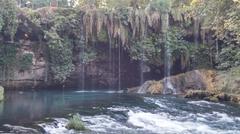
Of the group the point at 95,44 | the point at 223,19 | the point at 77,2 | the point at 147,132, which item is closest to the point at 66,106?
the point at 147,132

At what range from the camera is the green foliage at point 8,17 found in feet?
79.3

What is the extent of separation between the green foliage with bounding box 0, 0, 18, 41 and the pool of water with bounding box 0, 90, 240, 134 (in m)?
6.69

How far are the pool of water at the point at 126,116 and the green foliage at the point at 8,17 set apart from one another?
669 cm

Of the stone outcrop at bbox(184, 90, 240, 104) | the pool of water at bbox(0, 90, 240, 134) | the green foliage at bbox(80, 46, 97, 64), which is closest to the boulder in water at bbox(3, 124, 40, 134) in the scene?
the pool of water at bbox(0, 90, 240, 134)

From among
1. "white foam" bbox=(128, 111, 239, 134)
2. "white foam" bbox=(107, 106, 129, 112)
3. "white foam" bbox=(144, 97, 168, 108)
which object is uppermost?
"white foam" bbox=(144, 97, 168, 108)

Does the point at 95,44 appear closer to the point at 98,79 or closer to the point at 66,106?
the point at 98,79

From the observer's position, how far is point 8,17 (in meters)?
24.8

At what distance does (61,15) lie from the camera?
27.9 metres

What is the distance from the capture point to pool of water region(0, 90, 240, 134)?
1270cm

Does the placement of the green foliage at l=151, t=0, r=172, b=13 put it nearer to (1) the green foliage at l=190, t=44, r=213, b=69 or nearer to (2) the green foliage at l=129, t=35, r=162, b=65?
(2) the green foliage at l=129, t=35, r=162, b=65

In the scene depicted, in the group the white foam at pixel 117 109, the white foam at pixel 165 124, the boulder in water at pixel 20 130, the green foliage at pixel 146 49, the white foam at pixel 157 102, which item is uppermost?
the green foliage at pixel 146 49

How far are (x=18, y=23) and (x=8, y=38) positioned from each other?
154 cm

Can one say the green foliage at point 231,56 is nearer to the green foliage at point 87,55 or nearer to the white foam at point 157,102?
the white foam at point 157,102

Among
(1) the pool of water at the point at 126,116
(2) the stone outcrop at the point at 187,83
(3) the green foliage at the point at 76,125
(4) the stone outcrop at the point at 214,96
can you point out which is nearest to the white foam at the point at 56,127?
(1) the pool of water at the point at 126,116
